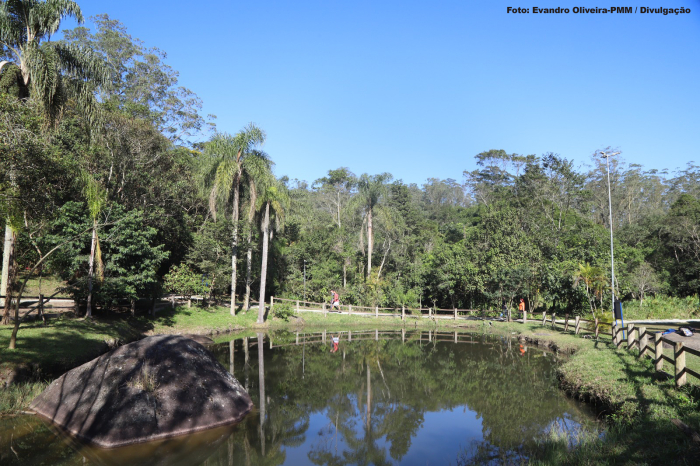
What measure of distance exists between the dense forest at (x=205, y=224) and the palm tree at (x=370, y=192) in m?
0.12

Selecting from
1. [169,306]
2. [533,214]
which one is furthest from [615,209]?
[169,306]

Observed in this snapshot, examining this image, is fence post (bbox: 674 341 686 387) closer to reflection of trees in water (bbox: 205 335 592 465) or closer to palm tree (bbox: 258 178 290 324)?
reflection of trees in water (bbox: 205 335 592 465)

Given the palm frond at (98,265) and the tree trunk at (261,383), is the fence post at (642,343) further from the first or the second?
the palm frond at (98,265)

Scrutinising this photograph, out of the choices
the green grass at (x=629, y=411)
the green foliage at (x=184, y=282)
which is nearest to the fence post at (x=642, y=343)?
the green grass at (x=629, y=411)

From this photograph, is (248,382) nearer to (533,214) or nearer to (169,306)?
(169,306)

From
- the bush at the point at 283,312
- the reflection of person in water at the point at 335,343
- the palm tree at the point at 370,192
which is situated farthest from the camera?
the palm tree at the point at 370,192

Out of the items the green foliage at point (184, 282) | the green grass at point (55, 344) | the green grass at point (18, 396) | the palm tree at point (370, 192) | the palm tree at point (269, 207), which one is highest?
the palm tree at point (370, 192)

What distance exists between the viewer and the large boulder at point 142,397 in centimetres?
876

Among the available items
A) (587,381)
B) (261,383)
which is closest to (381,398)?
(261,383)

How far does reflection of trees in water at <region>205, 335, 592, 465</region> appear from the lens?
948 cm

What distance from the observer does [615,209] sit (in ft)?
201

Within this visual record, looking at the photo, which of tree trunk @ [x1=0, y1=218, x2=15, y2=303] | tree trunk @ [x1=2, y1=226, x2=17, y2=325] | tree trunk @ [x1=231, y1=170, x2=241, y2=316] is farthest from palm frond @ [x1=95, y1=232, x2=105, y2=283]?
tree trunk @ [x1=231, y1=170, x2=241, y2=316]

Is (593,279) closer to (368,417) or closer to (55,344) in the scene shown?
(368,417)

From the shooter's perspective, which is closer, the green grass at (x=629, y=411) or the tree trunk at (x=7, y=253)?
the green grass at (x=629, y=411)
